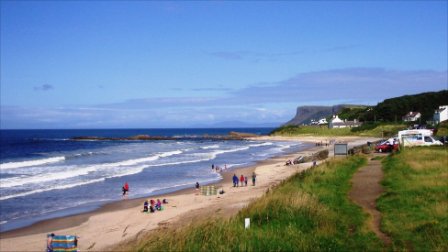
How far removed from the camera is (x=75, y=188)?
30016 millimetres

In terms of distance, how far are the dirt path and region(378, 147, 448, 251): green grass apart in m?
0.19

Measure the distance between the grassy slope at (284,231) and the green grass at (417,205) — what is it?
0.68m

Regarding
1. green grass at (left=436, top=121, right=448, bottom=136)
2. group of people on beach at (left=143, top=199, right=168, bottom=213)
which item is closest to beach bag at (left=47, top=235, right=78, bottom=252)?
group of people on beach at (left=143, top=199, right=168, bottom=213)

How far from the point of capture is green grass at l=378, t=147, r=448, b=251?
9.56 meters

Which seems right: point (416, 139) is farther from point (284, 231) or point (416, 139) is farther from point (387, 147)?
point (284, 231)

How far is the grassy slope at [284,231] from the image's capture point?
8.74 meters

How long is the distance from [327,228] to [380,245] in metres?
1.25

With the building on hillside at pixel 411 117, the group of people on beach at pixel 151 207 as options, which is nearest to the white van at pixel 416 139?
the group of people on beach at pixel 151 207

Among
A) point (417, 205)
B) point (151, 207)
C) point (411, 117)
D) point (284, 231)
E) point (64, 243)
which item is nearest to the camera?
point (64, 243)

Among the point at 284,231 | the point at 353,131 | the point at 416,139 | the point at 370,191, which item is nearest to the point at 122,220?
the point at 370,191

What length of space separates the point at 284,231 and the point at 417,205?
487 centimetres

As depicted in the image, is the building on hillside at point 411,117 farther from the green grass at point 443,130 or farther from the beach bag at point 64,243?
the beach bag at point 64,243

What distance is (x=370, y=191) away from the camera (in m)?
16.2

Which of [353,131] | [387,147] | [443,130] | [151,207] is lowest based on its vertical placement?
[151,207]
